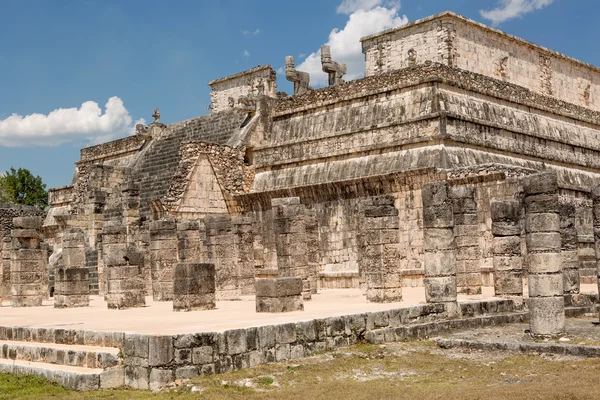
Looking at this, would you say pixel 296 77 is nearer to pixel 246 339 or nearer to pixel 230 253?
pixel 230 253

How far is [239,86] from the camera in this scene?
36500 millimetres

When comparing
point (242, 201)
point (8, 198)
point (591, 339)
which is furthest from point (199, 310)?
point (8, 198)

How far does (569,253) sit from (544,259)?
18.8ft

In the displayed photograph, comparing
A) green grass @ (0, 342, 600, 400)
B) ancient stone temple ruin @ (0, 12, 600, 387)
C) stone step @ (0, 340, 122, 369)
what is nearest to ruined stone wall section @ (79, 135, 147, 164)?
ancient stone temple ruin @ (0, 12, 600, 387)

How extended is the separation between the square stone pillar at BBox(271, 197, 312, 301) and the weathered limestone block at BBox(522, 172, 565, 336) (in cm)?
624

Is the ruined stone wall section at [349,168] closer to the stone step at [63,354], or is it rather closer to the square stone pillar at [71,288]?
the square stone pillar at [71,288]

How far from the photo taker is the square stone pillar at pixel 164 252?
62.0 ft

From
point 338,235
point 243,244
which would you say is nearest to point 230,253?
point 243,244

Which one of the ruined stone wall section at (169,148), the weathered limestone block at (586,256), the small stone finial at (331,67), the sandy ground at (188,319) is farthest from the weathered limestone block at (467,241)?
the small stone finial at (331,67)

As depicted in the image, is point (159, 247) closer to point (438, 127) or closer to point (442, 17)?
point (438, 127)

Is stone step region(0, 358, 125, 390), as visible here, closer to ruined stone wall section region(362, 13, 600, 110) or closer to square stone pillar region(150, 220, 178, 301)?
square stone pillar region(150, 220, 178, 301)

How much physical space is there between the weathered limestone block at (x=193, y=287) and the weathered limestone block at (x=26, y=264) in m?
6.63

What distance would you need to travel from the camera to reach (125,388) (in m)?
9.04

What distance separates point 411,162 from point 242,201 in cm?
652
